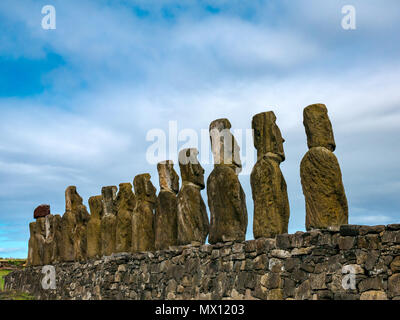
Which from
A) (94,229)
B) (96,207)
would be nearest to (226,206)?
(94,229)

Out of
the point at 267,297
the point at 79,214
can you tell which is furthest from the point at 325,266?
the point at 79,214

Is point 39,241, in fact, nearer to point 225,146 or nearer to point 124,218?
point 124,218

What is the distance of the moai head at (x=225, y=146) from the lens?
11.9 metres

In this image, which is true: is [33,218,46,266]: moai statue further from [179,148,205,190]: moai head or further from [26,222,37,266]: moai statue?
[179,148,205,190]: moai head

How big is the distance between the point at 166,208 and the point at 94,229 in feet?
15.3

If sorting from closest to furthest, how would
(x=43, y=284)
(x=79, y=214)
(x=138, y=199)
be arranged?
1. (x=138, y=199)
2. (x=79, y=214)
3. (x=43, y=284)

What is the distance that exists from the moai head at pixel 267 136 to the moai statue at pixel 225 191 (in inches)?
34.2

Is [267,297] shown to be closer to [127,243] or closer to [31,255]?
[127,243]

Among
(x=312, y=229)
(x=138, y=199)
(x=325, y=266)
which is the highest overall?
(x=138, y=199)

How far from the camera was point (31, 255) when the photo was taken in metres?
23.2

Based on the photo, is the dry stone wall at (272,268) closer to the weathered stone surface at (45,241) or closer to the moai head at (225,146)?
the moai head at (225,146)

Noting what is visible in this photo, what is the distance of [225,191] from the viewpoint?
37.7ft
